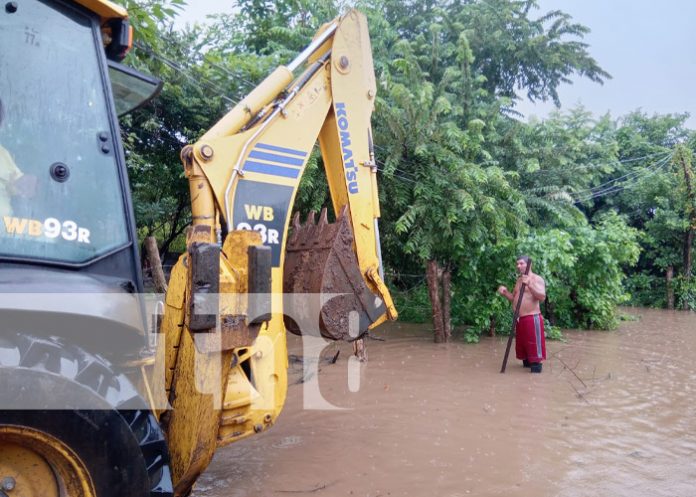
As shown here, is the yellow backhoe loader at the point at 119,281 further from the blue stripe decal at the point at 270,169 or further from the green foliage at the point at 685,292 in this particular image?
the green foliage at the point at 685,292

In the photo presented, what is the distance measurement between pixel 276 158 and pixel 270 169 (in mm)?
80

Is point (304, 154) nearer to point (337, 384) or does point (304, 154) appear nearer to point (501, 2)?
point (337, 384)

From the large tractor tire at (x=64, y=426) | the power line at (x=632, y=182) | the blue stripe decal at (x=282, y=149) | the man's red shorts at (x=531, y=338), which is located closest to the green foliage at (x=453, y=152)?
the power line at (x=632, y=182)

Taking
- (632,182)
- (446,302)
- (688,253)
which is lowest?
(446,302)

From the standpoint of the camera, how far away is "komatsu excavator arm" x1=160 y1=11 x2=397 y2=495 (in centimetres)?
238

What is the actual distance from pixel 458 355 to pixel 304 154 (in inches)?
208

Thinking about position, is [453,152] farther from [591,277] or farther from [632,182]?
[632,182]

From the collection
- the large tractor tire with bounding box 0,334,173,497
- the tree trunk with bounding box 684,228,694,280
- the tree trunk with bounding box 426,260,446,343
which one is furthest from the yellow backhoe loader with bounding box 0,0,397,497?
the tree trunk with bounding box 684,228,694,280

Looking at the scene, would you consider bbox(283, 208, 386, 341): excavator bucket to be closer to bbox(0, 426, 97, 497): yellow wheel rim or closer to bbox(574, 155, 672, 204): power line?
bbox(0, 426, 97, 497): yellow wheel rim

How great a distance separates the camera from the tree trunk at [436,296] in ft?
28.0

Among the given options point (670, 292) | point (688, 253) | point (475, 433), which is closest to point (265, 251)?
point (475, 433)

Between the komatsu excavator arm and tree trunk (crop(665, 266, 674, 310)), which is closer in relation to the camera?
the komatsu excavator arm

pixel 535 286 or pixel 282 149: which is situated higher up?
pixel 282 149

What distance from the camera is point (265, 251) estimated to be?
235 cm
